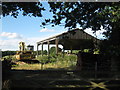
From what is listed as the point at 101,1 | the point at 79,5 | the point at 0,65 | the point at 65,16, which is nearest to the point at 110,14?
the point at 101,1

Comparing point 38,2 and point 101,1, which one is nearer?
point 101,1

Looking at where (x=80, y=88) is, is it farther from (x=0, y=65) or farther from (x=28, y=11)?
(x=28, y=11)

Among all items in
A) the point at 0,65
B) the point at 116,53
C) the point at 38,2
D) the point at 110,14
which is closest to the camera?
the point at 0,65

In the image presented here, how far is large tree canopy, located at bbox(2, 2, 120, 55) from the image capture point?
6.17 meters

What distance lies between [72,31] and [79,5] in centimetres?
129

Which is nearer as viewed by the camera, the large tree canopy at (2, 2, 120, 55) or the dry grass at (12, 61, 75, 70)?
the large tree canopy at (2, 2, 120, 55)

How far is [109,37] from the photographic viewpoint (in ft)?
24.5

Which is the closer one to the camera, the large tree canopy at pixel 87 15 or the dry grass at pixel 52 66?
the large tree canopy at pixel 87 15

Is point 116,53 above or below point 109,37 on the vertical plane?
below

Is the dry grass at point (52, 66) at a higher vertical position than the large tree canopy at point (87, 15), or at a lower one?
lower

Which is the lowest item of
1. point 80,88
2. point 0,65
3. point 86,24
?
point 80,88

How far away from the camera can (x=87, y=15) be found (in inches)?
264

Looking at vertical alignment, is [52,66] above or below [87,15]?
below

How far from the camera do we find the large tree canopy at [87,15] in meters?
6.17
